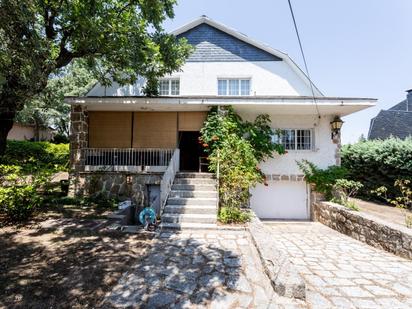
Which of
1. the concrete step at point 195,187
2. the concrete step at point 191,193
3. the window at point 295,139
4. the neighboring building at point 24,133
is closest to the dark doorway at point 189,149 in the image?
the window at point 295,139

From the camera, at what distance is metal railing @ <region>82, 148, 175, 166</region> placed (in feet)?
31.8

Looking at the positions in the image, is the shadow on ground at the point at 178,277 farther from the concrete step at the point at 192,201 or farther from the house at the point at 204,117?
the house at the point at 204,117

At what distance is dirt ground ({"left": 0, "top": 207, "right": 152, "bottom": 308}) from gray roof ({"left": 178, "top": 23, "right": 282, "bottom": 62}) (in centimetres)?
953

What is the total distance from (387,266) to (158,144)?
8.56m

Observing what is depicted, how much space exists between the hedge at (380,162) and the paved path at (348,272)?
6.46 metres

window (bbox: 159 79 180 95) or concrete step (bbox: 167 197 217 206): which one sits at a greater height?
window (bbox: 159 79 180 95)

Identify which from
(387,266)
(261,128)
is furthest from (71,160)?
(387,266)

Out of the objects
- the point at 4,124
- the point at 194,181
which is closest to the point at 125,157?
the point at 194,181

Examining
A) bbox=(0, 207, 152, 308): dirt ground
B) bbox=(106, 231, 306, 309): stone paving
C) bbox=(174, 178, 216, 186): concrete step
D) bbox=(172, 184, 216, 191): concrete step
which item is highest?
bbox=(174, 178, 216, 186): concrete step

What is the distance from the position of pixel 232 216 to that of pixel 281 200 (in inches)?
163

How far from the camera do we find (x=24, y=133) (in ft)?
87.4

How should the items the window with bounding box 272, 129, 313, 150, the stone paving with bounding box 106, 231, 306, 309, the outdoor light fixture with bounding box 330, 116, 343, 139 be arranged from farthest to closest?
the window with bounding box 272, 129, 313, 150, the outdoor light fixture with bounding box 330, 116, 343, 139, the stone paving with bounding box 106, 231, 306, 309

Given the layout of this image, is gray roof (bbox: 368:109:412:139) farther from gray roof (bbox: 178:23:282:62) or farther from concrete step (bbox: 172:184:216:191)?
concrete step (bbox: 172:184:216:191)

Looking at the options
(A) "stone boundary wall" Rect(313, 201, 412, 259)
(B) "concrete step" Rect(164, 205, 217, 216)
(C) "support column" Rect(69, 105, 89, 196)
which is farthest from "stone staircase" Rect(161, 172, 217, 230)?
(C) "support column" Rect(69, 105, 89, 196)
